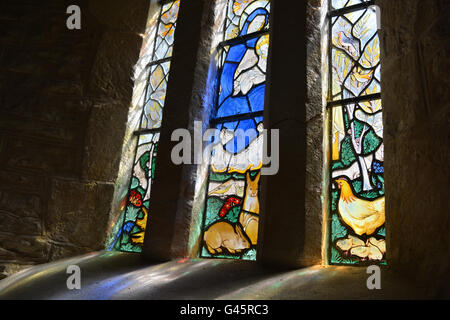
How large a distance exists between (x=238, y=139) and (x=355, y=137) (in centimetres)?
81

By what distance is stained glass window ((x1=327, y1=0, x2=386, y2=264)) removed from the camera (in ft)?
6.24

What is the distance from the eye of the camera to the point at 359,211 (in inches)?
76.7

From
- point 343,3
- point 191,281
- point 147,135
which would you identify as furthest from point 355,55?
point 147,135

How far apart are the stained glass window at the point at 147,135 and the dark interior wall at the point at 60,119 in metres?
0.19

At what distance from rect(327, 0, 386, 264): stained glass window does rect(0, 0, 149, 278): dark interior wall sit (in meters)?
1.74

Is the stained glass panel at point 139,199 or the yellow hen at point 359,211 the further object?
the stained glass panel at point 139,199

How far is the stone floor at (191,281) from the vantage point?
1.42m

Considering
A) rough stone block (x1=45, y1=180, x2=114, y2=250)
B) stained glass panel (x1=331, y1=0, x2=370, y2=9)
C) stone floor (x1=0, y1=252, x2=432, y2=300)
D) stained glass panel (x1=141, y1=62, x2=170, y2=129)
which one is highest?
stained glass panel (x1=331, y1=0, x2=370, y2=9)

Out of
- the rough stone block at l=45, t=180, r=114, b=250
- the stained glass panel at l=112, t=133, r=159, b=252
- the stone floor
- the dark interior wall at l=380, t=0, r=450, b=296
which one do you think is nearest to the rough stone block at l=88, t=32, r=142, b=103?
the stained glass panel at l=112, t=133, r=159, b=252

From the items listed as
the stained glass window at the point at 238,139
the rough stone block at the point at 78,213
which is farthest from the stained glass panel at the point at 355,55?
the rough stone block at the point at 78,213

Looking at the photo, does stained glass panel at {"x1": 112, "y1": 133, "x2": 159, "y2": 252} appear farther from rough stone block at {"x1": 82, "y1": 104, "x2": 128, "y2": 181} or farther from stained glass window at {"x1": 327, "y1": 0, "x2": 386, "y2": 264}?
stained glass window at {"x1": 327, "y1": 0, "x2": 386, "y2": 264}

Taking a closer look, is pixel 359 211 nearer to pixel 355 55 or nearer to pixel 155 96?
pixel 355 55

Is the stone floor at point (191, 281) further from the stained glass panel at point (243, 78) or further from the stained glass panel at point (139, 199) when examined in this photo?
the stained glass panel at point (243, 78)

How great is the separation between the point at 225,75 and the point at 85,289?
5.99ft
